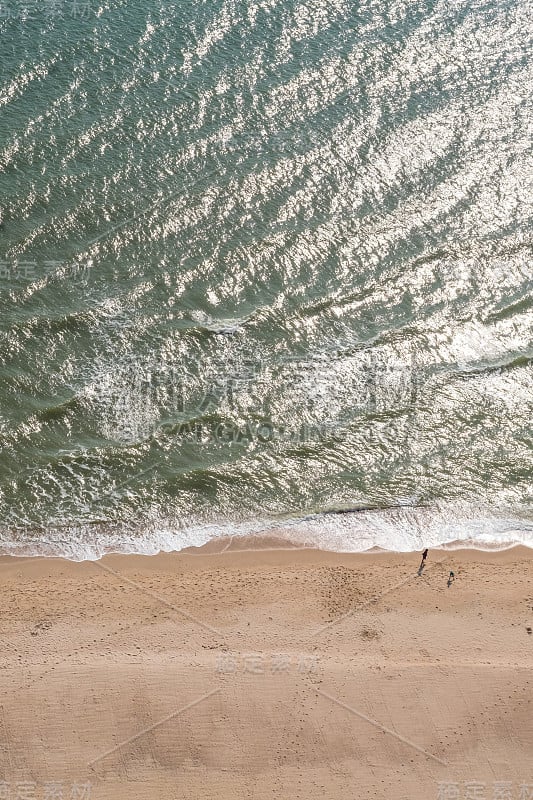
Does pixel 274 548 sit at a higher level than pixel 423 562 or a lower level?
higher

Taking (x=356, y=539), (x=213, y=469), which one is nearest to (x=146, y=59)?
(x=213, y=469)

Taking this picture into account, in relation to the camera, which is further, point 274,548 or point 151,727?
point 274,548

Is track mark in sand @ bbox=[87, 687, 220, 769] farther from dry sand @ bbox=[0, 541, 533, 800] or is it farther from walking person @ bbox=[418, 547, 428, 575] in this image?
walking person @ bbox=[418, 547, 428, 575]

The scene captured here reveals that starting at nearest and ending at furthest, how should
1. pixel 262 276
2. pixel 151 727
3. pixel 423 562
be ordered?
pixel 151 727 → pixel 423 562 → pixel 262 276

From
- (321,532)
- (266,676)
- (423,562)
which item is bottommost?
(266,676)

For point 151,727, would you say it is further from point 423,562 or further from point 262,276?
point 262,276

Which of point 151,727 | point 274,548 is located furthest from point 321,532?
point 151,727

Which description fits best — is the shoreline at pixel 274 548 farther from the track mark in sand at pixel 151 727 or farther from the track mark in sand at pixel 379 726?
the track mark in sand at pixel 379 726

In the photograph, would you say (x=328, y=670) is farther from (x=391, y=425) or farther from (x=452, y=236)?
(x=452, y=236)
